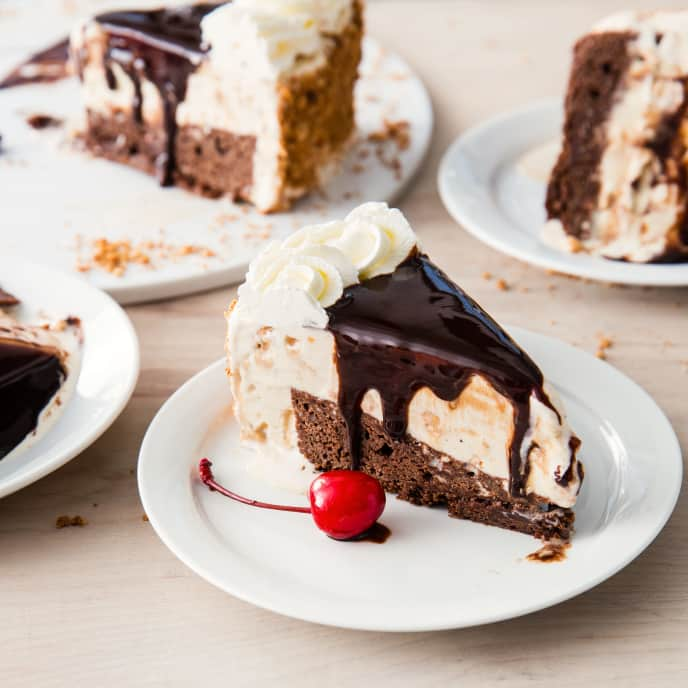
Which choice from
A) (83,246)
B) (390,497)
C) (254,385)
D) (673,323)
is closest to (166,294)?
(83,246)

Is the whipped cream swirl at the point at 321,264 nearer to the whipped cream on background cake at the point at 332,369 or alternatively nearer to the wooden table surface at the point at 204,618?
the whipped cream on background cake at the point at 332,369

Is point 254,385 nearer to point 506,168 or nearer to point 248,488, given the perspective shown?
point 248,488

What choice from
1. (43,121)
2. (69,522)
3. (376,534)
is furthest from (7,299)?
(43,121)

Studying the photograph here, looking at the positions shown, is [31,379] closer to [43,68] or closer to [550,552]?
[550,552]

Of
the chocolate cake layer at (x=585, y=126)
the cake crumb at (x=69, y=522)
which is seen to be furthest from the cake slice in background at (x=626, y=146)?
the cake crumb at (x=69, y=522)

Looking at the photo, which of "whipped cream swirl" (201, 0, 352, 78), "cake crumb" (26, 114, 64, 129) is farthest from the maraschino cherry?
"cake crumb" (26, 114, 64, 129)

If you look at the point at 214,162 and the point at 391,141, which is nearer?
the point at 214,162

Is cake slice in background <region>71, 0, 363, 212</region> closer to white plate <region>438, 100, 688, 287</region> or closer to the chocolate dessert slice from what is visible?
white plate <region>438, 100, 688, 287</region>
